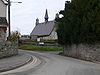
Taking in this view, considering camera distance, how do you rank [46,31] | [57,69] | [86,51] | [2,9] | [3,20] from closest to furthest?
[57,69] → [86,51] → [3,20] → [2,9] → [46,31]

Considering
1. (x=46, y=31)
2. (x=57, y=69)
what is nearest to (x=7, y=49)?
(x=57, y=69)

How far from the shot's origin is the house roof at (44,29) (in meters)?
116

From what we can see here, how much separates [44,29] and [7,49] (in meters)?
88.7

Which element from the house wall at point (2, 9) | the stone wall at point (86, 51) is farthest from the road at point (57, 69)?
the house wall at point (2, 9)

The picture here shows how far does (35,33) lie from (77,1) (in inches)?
3639

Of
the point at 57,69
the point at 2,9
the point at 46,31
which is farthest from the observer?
the point at 46,31

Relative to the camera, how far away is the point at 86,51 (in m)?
33.5

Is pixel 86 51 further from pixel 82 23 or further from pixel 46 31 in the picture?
pixel 46 31

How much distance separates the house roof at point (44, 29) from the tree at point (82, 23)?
73283 mm

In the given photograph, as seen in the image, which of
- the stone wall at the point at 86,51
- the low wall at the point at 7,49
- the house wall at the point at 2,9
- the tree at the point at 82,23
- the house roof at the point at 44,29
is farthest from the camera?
the house roof at the point at 44,29

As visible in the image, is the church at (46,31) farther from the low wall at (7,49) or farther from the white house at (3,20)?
the low wall at (7,49)

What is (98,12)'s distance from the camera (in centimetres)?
3172

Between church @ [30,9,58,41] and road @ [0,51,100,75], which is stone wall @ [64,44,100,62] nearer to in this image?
road @ [0,51,100,75]

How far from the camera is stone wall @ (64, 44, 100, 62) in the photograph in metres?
31.4
